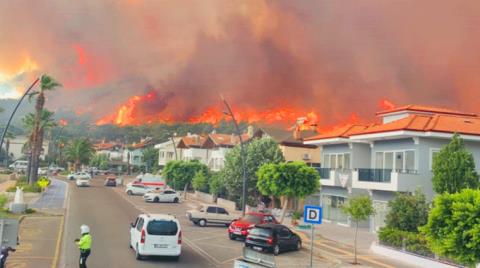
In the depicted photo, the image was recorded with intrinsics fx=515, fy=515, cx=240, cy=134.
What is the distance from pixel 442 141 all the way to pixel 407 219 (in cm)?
822

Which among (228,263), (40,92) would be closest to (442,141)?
(228,263)

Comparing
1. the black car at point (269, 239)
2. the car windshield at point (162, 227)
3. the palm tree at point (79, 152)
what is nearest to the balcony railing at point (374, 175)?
the black car at point (269, 239)

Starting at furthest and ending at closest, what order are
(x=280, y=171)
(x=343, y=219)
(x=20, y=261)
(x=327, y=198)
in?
(x=327, y=198) < (x=343, y=219) < (x=280, y=171) < (x=20, y=261)

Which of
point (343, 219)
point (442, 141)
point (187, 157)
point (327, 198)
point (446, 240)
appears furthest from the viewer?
point (187, 157)

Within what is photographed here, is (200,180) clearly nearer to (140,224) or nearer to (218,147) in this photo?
(218,147)

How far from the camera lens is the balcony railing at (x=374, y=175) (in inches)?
1460

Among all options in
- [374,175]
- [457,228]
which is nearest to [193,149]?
[374,175]

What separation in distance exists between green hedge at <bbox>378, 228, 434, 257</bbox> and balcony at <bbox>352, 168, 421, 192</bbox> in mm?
5843

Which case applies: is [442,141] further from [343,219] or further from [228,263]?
[228,263]

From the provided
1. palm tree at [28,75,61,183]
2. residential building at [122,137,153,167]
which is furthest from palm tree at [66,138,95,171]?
palm tree at [28,75,61,183]

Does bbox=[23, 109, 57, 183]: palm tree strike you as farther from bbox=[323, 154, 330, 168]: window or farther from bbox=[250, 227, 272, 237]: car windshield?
bbox=[250, 227, 272, 237]: car windshield

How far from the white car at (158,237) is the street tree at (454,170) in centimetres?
1672

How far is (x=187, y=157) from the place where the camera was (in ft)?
320

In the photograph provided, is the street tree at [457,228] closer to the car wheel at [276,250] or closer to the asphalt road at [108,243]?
the asphalt road at [108,243]
